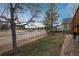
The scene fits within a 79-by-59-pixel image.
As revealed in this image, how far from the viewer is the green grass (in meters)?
1.55

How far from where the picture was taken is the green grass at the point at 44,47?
5.10 feet

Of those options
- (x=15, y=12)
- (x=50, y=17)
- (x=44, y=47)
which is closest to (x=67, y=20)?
(x=50, y=17)

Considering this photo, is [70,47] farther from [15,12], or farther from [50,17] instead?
[15,12]

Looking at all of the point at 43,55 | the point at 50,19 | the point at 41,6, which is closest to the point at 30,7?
the point at 41,6

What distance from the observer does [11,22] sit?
1.55 metres

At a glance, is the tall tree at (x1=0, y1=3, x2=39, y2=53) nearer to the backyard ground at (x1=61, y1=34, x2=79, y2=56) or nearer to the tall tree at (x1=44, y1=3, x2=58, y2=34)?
the tall tree at (x1=44, y1=3, x2=58, y2=34)

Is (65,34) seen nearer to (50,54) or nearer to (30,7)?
(50,54)

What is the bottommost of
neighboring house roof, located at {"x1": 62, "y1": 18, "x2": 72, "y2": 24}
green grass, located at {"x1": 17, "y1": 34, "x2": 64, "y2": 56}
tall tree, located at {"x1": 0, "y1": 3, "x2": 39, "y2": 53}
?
green grass, located at {"x1": 17, "y1": 34, "x2": 64, "y2": 56}

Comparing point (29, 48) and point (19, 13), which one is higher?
point (19, 13)

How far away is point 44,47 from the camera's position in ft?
5.12

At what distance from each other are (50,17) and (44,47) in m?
0.28

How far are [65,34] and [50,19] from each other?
0.20 m

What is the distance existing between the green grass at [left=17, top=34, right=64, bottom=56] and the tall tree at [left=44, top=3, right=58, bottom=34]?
8cm

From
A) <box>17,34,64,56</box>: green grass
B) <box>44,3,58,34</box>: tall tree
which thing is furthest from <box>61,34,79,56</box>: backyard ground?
<box>44,3,58,34</box>: tall tree
